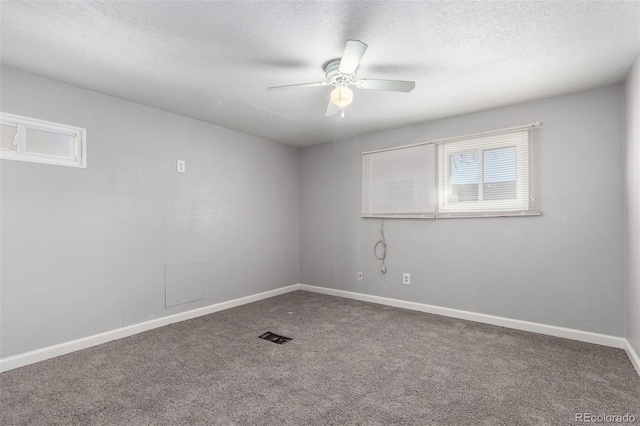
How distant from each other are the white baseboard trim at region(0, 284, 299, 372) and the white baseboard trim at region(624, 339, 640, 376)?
3.91 metres

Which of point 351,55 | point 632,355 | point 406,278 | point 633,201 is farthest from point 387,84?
point 632,355

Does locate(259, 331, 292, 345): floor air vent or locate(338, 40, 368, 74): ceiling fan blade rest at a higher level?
Answer: locate(338, 40, 368, 74): ceiling fan blade

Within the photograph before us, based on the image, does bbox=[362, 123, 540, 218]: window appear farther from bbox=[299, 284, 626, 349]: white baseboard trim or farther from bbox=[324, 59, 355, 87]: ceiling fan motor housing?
bbox=[324, 59, 355, 87]: ceiling fan motor housing

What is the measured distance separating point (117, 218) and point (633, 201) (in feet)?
14.8

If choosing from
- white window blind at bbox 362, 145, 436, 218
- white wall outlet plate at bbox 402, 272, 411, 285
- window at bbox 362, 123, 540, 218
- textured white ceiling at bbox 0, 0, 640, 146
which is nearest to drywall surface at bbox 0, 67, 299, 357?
textured white ceiling at bbox 0, 0, 640, 146

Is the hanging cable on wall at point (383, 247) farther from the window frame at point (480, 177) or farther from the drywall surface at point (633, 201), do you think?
the drywall surface at point (633, 201)

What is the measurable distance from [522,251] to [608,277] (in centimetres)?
68

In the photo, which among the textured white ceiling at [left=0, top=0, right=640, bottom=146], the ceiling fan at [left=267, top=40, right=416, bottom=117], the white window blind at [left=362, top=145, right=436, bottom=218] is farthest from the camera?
the white window blind at [left=362, top=145, right=436, bottom=218]

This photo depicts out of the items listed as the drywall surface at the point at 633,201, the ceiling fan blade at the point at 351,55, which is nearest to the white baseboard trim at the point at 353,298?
the drywall surface at the point at 633,201

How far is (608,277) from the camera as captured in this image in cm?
283

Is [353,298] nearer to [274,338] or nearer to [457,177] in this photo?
[274,338]

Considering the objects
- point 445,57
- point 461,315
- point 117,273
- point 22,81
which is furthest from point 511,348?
point 22,81

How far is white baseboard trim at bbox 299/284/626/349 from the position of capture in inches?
111

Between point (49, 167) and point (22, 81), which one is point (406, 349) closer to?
point (49, 167)
